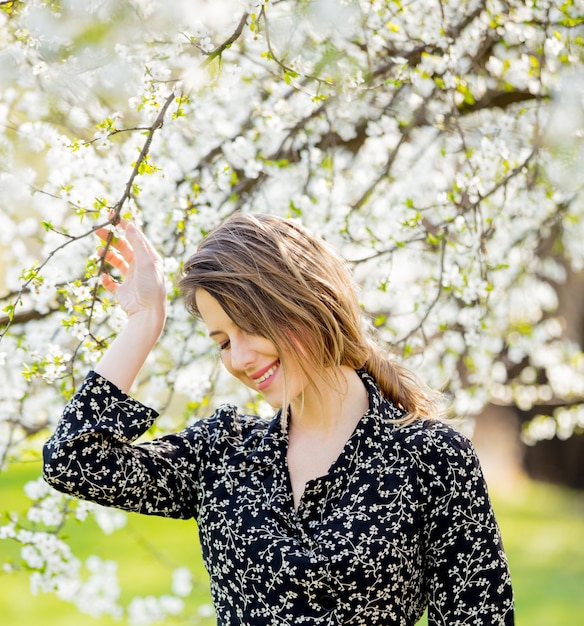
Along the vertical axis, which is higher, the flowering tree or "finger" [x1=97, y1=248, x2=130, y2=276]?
the flowering tree

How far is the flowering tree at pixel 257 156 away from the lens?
202cm

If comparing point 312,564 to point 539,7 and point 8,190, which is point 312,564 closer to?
point 8,190

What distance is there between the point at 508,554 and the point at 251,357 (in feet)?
24.3

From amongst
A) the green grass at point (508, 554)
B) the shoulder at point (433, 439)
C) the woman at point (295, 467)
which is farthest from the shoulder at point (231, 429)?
the green grass at point (508, 554)

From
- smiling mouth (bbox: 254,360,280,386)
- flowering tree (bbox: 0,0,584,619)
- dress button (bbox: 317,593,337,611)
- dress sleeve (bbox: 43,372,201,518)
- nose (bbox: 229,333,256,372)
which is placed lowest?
dress button (bbox: 317,593,337,611)

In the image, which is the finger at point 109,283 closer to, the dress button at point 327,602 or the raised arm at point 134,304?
the raised arm at point 134,304

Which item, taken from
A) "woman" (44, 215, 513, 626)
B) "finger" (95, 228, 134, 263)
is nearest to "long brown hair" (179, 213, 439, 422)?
"woman" (44, 215, 513, 626)

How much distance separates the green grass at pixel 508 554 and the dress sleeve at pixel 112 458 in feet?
12.9

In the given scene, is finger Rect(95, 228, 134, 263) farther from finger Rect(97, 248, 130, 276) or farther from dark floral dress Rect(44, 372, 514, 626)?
dark floral dress Rect(44, 372, 514, 626)

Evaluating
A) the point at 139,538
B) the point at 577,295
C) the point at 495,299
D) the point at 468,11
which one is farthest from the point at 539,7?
the point at 577,295

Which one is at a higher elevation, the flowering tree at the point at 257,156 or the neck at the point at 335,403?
the flowering tree at the point at 257,156

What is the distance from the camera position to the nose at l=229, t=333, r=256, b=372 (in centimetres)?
172

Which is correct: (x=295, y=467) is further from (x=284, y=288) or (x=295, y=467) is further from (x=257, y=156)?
(x=257, y=156)

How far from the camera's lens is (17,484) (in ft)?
30.9
